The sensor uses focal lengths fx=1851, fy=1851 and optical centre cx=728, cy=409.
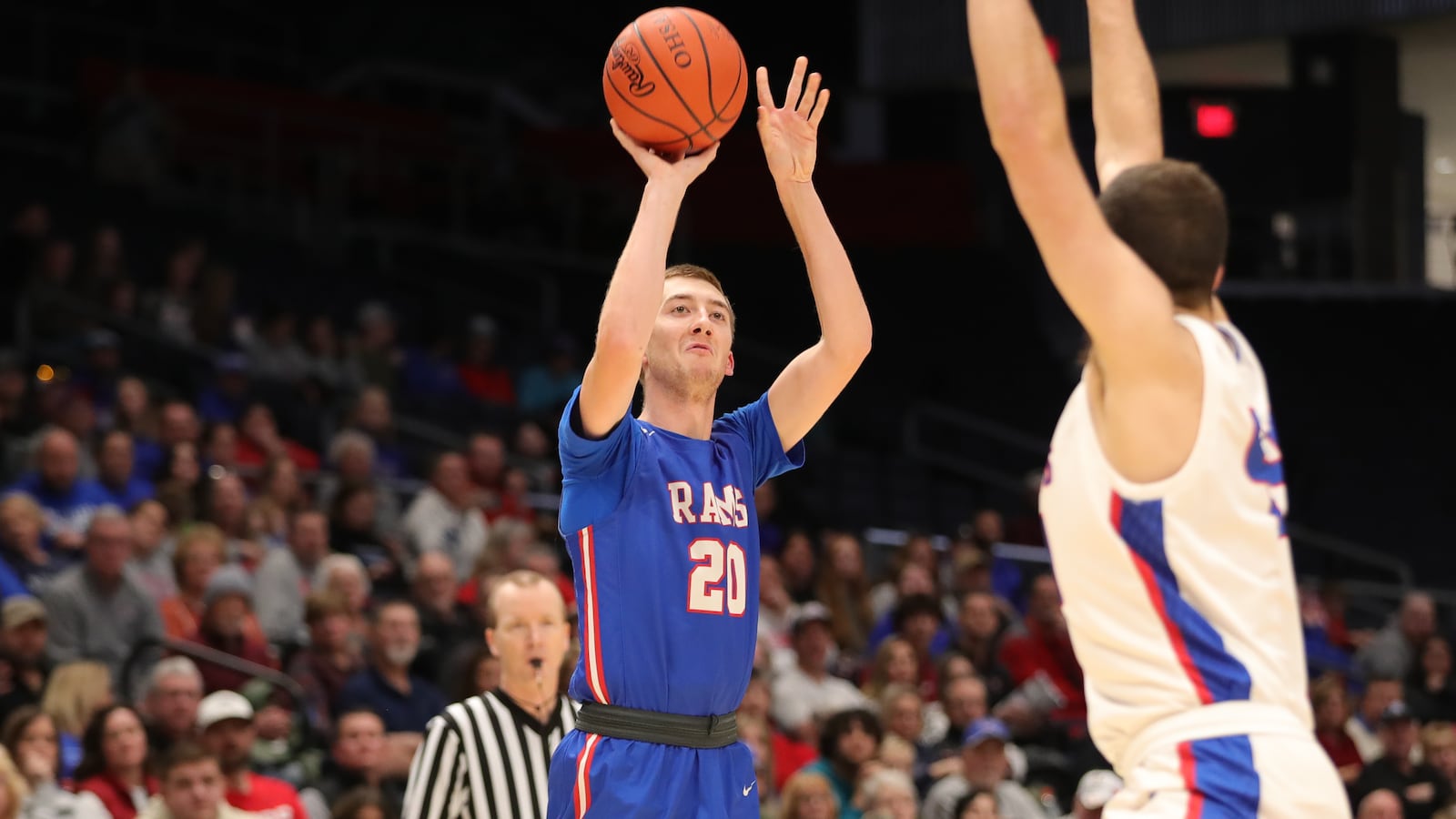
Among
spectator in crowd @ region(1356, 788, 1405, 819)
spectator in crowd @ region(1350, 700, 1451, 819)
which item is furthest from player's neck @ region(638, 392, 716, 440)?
spectator in crowd @ region(1350, 700, 1451, 819)

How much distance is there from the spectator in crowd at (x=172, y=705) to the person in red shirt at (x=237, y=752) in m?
0.16

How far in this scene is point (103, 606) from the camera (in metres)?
7.62

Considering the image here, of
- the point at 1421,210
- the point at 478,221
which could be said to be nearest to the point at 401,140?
the point at 478,221

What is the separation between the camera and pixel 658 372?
417 cm

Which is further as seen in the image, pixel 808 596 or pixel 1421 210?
pixel 1421 210

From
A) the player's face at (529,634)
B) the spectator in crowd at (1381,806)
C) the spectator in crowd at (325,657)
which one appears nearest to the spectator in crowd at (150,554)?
the spectator in crowd at (325,657)

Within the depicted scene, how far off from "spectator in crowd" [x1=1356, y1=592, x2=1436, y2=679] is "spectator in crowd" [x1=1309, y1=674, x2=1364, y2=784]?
69.5 inches

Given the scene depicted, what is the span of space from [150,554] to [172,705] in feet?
5.32

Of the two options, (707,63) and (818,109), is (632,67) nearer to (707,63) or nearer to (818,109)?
(707,63)

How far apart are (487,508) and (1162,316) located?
8.27 m

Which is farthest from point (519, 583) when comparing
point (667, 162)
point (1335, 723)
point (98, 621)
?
point (1335, 723)

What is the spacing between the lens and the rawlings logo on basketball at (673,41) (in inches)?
162

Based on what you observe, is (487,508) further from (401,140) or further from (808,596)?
(401,140)

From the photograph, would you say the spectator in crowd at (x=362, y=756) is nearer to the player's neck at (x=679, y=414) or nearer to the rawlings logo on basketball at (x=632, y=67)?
the player's neck at (x=679, y=414)
